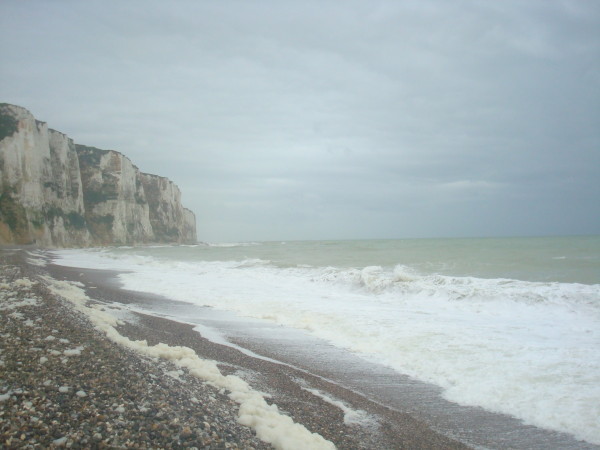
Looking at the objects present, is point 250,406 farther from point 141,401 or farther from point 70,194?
point 70,194

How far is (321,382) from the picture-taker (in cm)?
588

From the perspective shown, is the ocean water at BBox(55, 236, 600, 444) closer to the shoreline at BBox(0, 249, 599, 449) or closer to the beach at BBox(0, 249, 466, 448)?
the shoreline at BBox(0, 249, 599, 449)

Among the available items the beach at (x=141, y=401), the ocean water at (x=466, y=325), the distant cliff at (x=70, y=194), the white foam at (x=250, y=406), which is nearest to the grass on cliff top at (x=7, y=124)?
the distant cliff at (x=70, y=194)

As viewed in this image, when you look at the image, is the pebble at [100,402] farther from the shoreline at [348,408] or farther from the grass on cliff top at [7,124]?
the grass on cliff top at [7,124]

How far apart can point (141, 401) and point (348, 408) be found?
2594 millimetres

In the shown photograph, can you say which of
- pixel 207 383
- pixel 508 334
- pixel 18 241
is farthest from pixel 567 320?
pixel 18 241

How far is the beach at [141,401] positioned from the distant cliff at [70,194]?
4616 cm

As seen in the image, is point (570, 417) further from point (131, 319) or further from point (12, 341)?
point (131, 319)

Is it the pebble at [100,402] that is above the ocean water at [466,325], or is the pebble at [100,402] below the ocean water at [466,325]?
above

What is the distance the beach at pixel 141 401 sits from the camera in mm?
3023

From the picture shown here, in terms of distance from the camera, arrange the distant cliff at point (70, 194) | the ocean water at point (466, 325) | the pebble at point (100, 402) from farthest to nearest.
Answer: the distant cliff at point (70, 194)
the ocean water at point (466, 325)
the pebble at point (100, 402)

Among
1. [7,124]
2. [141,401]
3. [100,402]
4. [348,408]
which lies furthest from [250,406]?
[7,124]

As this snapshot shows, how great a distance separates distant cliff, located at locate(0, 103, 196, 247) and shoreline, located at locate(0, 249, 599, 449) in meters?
46.5

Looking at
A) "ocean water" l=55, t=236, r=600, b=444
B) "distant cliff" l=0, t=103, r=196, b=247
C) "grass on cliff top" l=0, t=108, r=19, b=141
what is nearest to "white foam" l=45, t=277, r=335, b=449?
"ocean water" l=55, t=236, r=600, b=444
